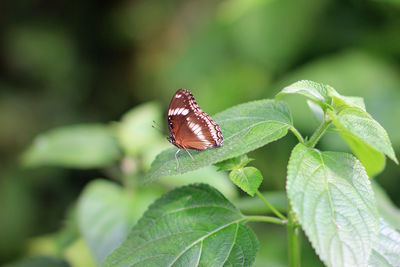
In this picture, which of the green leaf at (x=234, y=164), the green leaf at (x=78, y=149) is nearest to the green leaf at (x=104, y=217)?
the green leaf at (x=78, y=149)

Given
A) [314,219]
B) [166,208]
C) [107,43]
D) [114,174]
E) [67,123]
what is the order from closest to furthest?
1. [314,219]
2. [166,208]
3. [114,174]
4. [67,123]
5. [107,43]

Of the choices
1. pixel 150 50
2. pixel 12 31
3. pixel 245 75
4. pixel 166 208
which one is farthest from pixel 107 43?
pixel 166 208

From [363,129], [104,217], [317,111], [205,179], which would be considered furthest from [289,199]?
[205,179]

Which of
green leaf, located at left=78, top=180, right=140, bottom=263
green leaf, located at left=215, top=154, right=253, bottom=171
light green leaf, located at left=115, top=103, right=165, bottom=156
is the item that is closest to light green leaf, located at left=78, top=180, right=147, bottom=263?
green leaf, located at left=78, top=180, right=140, bottom=263

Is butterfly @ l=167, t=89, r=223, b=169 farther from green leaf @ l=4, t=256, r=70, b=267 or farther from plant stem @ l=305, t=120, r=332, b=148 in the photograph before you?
green leaf @ l=4, t=256, r=70, b=267

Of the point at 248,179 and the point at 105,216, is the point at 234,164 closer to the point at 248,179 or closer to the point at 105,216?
the point at 248,179

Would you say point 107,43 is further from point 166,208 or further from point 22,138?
point 166,208
